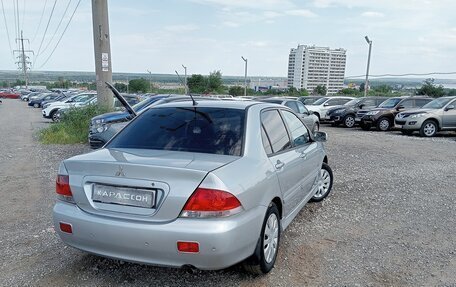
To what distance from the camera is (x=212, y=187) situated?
108 inches

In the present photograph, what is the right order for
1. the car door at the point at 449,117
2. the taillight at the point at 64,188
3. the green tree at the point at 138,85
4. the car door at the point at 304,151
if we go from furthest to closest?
the green tree at the point at 138,85 < the car door at the point at 449,117 < the car door at the point at 304,151 < the taillight at the point at 64,188

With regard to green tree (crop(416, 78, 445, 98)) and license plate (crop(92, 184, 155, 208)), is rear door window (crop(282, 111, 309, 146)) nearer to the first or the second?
license plate (crop(92, 184, 155, 208))

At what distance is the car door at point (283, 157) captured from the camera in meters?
3.64

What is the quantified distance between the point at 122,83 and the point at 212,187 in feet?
245

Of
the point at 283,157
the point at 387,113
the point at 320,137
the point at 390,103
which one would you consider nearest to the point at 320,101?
the point at 390,103

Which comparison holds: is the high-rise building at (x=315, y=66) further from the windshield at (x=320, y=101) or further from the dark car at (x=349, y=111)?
the dark car at (x=349, y=111)

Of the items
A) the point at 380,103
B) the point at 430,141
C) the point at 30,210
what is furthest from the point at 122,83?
the point at 30,210

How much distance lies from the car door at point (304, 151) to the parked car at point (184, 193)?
0.61m

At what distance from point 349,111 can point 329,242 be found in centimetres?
1622

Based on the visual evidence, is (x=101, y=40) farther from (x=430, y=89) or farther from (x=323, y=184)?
(x=430, y=89)

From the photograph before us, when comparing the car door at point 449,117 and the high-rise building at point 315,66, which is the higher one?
the high-rise building at point 315,66

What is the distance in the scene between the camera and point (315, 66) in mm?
68000

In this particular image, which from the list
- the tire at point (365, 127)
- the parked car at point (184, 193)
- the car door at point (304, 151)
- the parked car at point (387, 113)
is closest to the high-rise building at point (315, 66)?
the parked car at point (387, 113)

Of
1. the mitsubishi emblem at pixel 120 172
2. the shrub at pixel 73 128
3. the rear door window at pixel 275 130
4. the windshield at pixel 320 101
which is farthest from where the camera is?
the windshield at pixel 320 101
